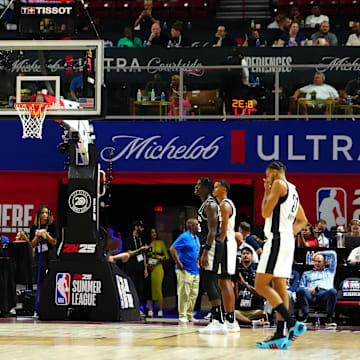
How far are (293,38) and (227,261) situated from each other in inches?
394

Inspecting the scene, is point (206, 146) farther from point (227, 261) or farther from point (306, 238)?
point (227, 261)

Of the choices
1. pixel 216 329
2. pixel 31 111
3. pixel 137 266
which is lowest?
pixel 216 329

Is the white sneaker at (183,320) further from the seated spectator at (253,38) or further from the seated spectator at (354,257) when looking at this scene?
the seated spectator at (253,38)

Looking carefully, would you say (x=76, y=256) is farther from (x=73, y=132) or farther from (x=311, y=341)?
(x=311, y=341)

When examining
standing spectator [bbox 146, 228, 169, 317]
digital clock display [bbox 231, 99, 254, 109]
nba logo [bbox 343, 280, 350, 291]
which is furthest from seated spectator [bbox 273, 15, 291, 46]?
nba logo [bbox 343, 280, 350, 291]

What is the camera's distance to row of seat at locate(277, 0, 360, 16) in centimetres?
2320

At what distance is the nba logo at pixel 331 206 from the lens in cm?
1673

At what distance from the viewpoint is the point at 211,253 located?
395 inches

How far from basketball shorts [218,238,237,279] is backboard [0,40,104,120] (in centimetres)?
342

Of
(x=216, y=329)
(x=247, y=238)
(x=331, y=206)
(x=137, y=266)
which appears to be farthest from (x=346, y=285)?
(x=216, y=329)

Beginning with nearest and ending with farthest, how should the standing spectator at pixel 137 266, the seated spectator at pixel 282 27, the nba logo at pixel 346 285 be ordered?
the nba logo at pixel 346 285 < the standing spectator at pixel 137 266 < the seated spectator at pixel 282 27

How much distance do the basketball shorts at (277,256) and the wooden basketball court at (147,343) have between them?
0.78 metres

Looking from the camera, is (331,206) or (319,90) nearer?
(319,90)

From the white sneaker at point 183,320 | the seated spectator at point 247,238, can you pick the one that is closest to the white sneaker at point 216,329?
the white sneaker at point 183,320
